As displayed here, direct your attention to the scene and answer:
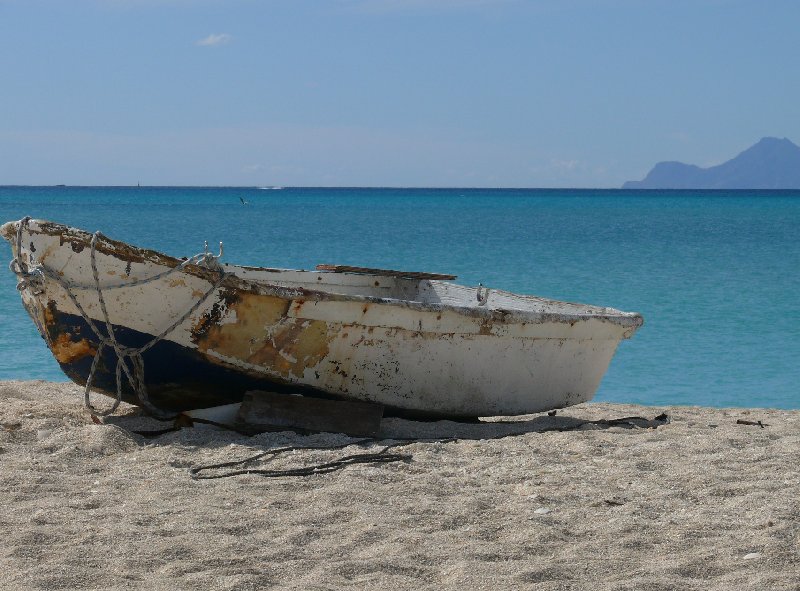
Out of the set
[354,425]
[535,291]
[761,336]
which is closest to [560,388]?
[354,425]

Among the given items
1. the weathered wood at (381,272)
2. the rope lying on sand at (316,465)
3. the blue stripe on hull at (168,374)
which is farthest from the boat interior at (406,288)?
the rope lying on sand at (316,465)

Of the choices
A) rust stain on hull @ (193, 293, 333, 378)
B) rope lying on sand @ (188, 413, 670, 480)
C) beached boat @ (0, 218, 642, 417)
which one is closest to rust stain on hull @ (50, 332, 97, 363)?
beached boat @ (0, 218, 642, 417)

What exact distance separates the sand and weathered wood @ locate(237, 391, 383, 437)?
127 millimetres

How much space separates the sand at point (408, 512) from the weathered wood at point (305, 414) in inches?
5.0

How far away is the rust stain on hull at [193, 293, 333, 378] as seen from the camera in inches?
231

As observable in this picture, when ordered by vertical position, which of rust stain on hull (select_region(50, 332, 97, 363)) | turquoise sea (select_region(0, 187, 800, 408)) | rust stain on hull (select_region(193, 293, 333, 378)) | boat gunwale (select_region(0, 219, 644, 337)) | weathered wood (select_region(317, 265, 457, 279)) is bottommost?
turquoise sea (select_region(0, 187, 800, 408))

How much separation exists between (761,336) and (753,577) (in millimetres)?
11756

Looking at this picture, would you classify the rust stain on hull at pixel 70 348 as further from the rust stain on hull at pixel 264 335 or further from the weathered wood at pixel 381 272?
the weathered wood at pixel 381 272

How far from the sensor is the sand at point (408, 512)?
11.8ft

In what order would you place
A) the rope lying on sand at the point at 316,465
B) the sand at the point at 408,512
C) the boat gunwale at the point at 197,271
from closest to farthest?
the sand at the point at 408,512 → the rope lying on sand at the point at 316,465 → the boat gunwale at the point at 197,271

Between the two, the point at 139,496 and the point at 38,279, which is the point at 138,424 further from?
the point at 139,496

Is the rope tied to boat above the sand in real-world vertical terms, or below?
above

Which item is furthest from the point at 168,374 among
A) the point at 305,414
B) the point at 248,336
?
the point at 305,414

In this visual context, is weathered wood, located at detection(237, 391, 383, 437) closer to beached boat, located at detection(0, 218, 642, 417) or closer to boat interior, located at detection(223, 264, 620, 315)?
beached boat, located at detection(0, 218, 642, 417)
